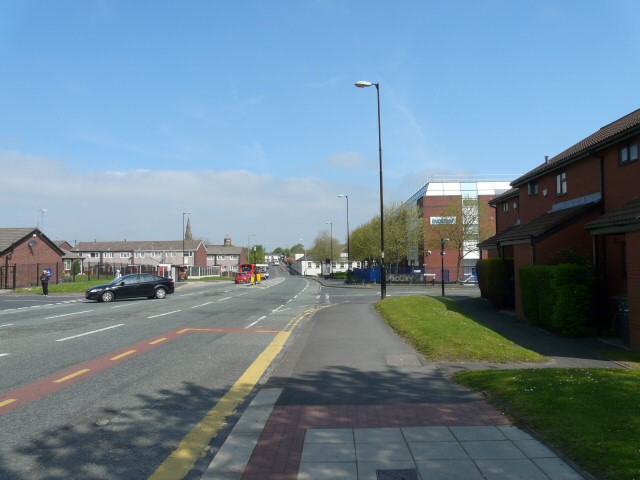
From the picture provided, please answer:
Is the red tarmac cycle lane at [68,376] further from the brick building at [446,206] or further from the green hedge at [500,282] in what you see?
the brick building at [446,206]

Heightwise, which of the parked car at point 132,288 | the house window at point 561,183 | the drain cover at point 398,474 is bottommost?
the drain cover at point 398,474

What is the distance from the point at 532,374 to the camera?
7.87 m

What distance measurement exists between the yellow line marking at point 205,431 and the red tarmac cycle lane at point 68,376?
2.60 metres

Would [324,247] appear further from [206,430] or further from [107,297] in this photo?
[206,430]

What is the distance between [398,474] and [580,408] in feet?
8.77

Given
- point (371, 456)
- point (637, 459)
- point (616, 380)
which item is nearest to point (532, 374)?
point (616, 380)

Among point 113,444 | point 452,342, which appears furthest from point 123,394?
point 452,342

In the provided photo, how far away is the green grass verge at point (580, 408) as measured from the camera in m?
4.57

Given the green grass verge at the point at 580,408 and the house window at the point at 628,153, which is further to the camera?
the house window at the point at 628,153

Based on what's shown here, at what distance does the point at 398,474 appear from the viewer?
443 cm

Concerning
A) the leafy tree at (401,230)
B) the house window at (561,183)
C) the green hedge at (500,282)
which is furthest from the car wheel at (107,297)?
the leafy tree at (401,230)

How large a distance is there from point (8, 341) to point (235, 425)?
9481mm

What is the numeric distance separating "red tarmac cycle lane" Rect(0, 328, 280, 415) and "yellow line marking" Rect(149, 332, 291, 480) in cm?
260

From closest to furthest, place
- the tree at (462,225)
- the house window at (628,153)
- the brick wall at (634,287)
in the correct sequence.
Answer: the brick wall at (634,287), the house window at (628,153), the tree at (462,225)
